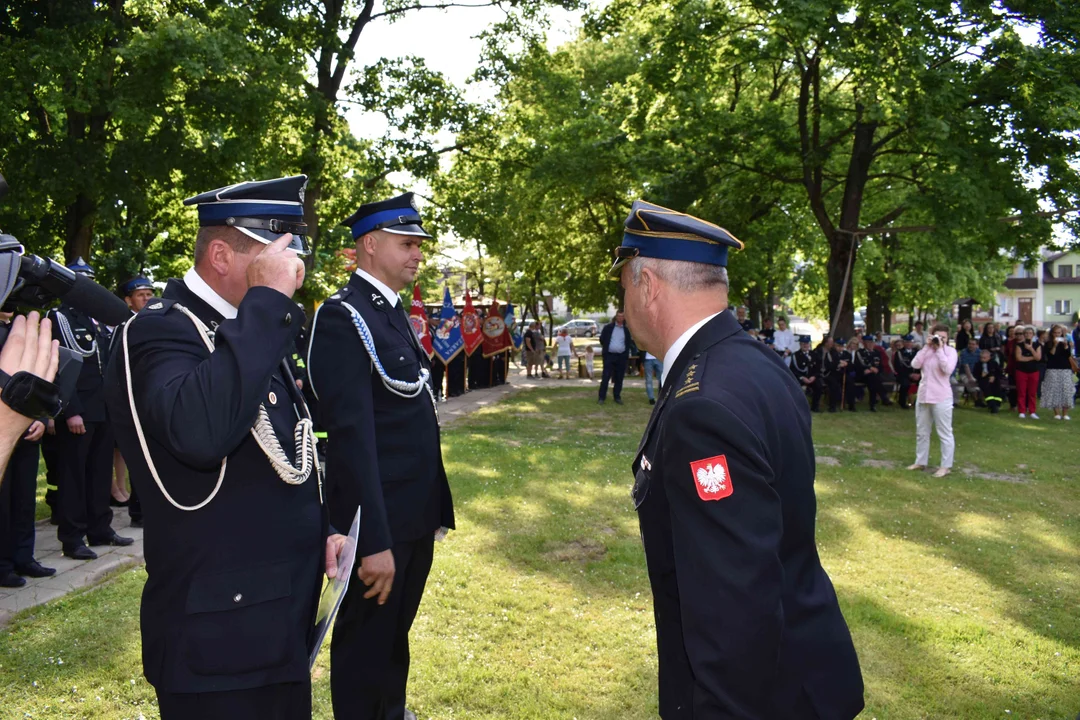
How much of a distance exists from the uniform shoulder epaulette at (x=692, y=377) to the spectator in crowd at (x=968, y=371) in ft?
64.9

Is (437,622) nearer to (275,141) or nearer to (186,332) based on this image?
(186,332)

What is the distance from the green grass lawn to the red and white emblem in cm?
283

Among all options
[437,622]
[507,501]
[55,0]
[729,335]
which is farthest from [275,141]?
[729,335]

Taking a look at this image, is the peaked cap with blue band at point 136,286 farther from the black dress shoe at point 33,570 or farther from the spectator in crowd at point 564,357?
the spectator in crowd at point 564,357

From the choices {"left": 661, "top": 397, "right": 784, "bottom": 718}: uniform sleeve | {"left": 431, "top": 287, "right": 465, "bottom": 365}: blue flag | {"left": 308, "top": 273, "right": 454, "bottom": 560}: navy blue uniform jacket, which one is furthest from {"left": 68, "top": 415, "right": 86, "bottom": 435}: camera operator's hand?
{"left": 431, "top": 287, "right": 465, "bottom": 365}: blue flag

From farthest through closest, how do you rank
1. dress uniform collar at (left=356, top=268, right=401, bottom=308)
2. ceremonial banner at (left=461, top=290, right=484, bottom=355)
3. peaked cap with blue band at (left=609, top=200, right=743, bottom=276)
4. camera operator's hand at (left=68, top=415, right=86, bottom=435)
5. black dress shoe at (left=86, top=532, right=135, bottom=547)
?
1. ceremonial banner at (left=461, top=290, right=484, bottom=355)
2. black dress shoe at (left=86, top=532, right=135, bottom=547)
3. camera operator's hand at (left=68, top=415, right=86, bottom=435)
4. dress uniform collar at (left=356, top=268, right=401, bottom=308)
5. peaked cap with blue band at (left=609, top=200, right=743, bottom=276)

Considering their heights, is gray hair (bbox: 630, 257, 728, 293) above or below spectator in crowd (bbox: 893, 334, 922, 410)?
above

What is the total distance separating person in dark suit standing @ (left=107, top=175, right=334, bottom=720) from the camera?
2.09 m

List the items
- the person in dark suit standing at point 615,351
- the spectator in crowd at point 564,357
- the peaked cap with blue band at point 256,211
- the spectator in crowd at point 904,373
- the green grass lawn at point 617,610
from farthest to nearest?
the spectator in crowd at point 564,357, the spectator in crowd at point 904,373, the person in dark suit standing at point 615,351, the green grass lawn at point 617,610, the peaked cap with blue band at point 256,211

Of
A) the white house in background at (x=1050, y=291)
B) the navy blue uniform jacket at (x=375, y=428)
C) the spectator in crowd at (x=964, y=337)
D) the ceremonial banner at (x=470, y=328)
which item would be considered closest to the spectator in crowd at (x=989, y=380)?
the spectator in crowd at (x=964, y=337)

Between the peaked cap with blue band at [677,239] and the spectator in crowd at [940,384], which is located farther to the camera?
the spectator in crowd at [940,384]

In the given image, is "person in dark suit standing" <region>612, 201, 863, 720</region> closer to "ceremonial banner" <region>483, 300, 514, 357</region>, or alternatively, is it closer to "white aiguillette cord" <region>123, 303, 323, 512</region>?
"white aiguillette cord" <region>123, 303, 323, 512</region>

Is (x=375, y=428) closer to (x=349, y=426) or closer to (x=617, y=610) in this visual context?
(x=349, y=426)

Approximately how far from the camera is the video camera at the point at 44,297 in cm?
153
